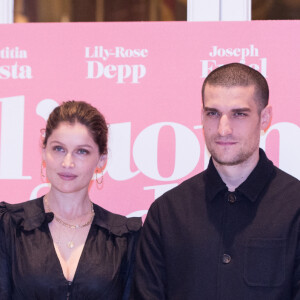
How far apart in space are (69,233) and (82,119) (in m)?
0.47

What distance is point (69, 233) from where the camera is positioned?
229 cm

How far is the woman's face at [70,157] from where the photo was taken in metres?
2.25

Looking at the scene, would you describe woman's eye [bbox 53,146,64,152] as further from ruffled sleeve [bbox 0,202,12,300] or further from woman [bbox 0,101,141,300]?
ruffled sleeve [bbox 0,202,12,300]

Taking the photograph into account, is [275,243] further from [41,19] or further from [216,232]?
[41,19]

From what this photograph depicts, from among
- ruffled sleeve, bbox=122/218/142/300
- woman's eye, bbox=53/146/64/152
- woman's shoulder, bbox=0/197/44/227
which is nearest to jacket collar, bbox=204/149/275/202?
ruffled sleeve, bbox=122/218/142/300

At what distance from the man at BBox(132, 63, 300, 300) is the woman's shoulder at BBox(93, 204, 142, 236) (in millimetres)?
173

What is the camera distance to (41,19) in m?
3.12

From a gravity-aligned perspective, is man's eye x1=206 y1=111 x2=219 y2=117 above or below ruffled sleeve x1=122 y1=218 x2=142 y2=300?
above

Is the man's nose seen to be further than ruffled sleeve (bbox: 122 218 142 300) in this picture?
No

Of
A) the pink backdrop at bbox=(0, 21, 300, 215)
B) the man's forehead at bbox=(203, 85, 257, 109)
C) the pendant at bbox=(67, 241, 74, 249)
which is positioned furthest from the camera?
the pink backdrop at bbox=(0, 21, 300, 215)

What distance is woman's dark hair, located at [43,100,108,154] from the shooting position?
231cm

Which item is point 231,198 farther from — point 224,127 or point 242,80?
point 242,80

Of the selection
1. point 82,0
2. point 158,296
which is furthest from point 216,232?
point 82,0

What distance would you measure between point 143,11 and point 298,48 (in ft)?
3.00
